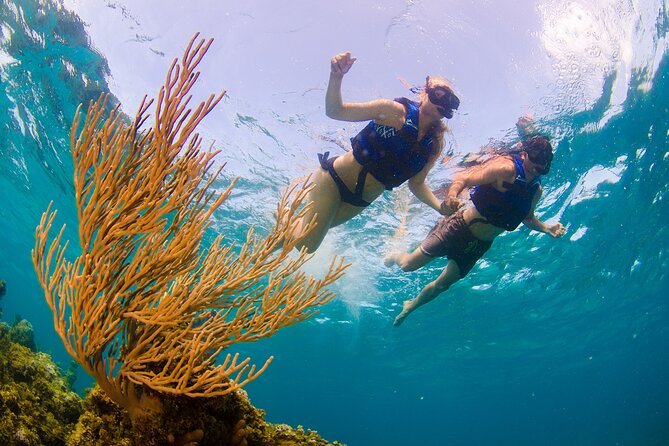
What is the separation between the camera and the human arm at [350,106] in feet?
14.6

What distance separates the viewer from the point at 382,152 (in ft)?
18.0

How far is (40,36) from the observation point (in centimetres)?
1077

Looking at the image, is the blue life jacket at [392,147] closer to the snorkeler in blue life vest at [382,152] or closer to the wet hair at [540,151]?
the snorkeler in blue life vest at [382,152]

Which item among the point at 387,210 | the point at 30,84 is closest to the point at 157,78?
the point at 30,84

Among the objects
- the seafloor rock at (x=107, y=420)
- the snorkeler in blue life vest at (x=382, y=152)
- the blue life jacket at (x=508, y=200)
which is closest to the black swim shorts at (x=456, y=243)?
the blue life jacket at (x=508, y=200)

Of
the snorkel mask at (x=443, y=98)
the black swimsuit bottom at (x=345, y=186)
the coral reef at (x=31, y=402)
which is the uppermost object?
the snorkel mask at (x=443, y=98)

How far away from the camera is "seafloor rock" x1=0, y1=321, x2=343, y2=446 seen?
2590 millimetres

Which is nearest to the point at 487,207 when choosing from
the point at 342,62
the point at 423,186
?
the point at 423,186

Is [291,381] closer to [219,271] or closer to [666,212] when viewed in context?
[666,212]

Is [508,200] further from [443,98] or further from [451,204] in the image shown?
[443,98]

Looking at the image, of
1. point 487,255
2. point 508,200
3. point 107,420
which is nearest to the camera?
point 107,420

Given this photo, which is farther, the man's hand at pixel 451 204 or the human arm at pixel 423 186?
the human arm at pixel 423 186

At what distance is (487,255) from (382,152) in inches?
586

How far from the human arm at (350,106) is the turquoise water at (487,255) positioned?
6397 mm
